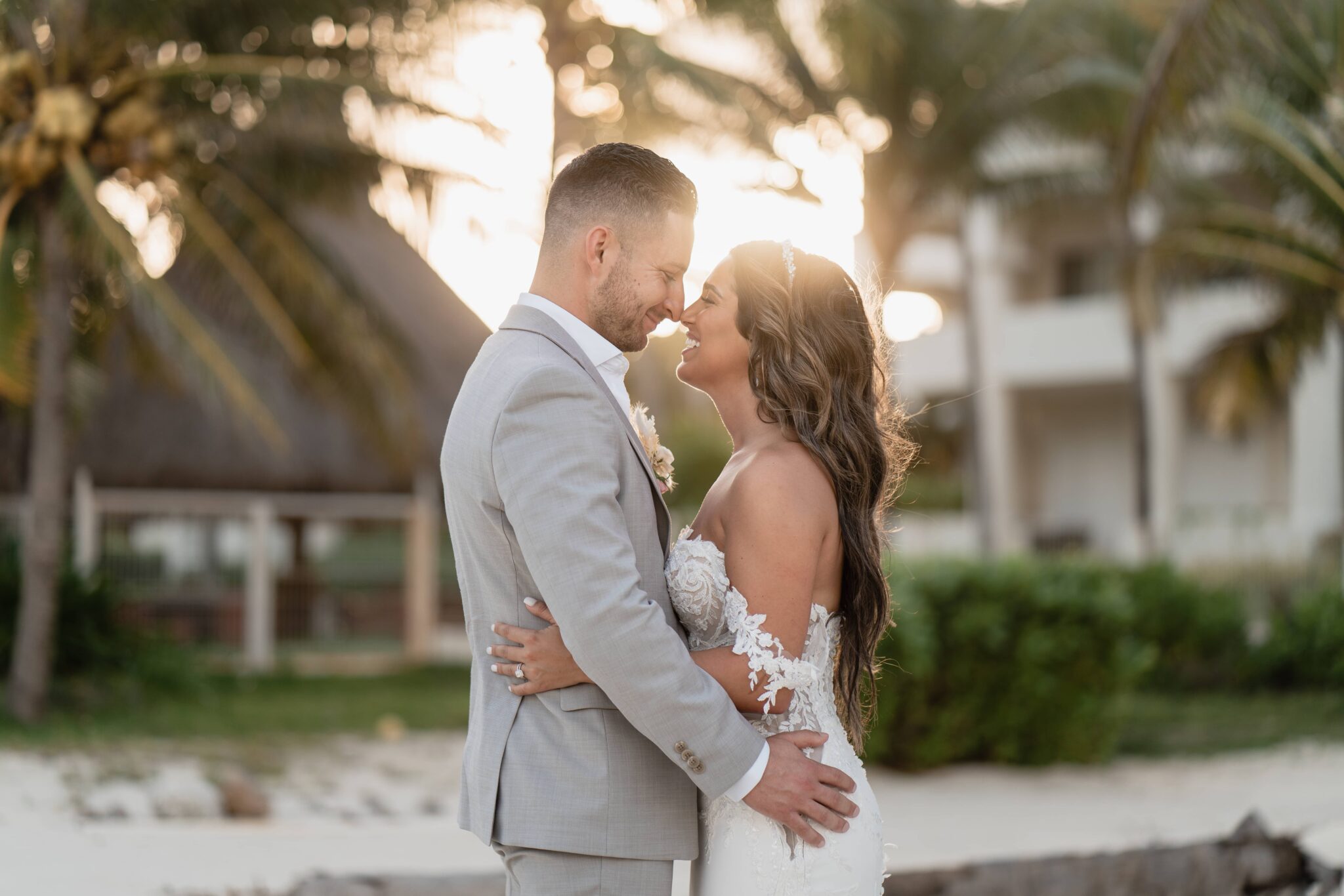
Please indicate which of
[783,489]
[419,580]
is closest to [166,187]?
[419,580]

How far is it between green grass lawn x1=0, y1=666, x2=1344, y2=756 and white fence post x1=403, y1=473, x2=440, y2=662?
7.17ft

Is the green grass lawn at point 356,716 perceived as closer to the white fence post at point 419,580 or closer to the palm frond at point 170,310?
the white fence post at point 419,580

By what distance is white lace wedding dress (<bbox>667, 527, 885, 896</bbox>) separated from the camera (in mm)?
2639

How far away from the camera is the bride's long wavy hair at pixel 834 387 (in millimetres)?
2783

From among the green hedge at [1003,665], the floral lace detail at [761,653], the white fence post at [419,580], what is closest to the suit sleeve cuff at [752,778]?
the floral lace detail at [761,653]

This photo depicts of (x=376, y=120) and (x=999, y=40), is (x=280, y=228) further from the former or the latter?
(x=999, y=40)

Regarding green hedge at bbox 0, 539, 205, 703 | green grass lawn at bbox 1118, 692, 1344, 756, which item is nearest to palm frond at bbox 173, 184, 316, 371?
green hedge at bbox 0, 539, 205, 703

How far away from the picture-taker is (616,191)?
2562 mm

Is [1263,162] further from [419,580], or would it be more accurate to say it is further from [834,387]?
[834,387]

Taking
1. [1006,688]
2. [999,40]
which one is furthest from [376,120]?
[999,40]

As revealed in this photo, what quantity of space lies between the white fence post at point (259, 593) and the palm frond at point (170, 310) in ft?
19.3

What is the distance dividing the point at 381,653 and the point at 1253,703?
10261 mm

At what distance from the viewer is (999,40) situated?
16.2m

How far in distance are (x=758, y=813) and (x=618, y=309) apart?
103 cm
